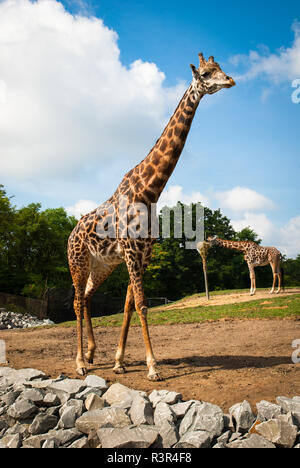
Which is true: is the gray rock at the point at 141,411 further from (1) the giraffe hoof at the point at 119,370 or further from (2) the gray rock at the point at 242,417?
(1) the giraffe hoof at the point at 119,370

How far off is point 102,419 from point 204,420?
3.81 feet

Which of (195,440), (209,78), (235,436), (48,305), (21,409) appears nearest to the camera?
(195,440)

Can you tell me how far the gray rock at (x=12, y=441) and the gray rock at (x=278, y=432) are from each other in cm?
262

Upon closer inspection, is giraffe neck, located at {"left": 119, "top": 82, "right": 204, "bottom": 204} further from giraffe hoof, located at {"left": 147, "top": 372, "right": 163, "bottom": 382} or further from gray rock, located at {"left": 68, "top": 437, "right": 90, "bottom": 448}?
gray rock, located at {"left": 68, "top": 437, "right": 90, "bottom": 448}

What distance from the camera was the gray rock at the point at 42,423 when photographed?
425 centimetres

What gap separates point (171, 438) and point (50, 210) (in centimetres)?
4061

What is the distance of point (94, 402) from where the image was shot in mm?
4445

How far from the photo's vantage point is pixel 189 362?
6.42 meters

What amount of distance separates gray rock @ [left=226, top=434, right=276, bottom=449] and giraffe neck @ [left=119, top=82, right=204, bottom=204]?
146 inches

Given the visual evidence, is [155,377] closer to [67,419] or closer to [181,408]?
[181,408]

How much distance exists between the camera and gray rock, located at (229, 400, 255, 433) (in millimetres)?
3684

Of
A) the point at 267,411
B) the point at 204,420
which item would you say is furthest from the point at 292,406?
the point at 204,420

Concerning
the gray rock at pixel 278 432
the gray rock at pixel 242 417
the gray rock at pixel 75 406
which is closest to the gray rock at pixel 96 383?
the gray rock at pixel 75 406
